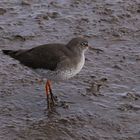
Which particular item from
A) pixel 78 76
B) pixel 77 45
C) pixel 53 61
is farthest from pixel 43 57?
pixel 78 76

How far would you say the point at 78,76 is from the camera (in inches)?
332

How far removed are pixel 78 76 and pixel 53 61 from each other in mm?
1238

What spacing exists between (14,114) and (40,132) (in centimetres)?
56

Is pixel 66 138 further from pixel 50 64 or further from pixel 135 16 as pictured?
pixel 135 16

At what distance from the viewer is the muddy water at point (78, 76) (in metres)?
6.92

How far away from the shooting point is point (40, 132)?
6.85m

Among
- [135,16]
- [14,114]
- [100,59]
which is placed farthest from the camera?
[135,16]

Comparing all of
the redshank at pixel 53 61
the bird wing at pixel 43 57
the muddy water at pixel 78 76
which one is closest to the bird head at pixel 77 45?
the redshank at pixel 53 61

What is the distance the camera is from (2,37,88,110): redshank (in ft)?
23.7

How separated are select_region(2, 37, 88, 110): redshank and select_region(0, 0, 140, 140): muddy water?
43 cm

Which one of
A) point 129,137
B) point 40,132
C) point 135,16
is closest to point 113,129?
point 129,137

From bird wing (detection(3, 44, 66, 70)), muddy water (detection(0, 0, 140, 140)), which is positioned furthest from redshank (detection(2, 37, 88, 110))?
muddy water (detection(0, 0, 140, 140))

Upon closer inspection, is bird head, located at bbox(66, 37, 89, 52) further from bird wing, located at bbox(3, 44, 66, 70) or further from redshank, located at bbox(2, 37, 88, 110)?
bird wing, located at bbox(3, 44, 66, 70)

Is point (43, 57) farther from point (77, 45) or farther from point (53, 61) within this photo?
point (77, 45)
